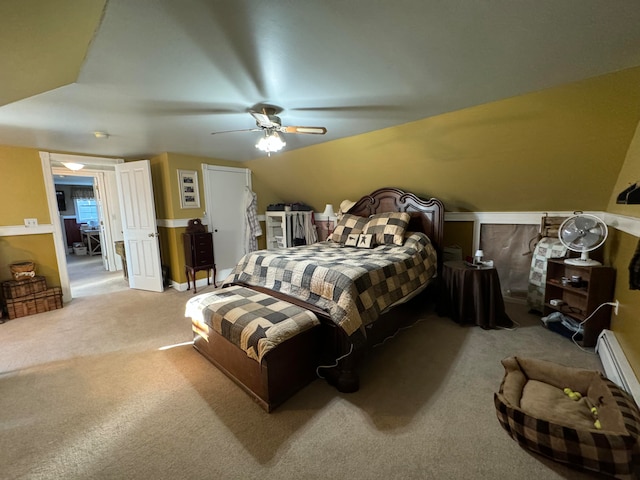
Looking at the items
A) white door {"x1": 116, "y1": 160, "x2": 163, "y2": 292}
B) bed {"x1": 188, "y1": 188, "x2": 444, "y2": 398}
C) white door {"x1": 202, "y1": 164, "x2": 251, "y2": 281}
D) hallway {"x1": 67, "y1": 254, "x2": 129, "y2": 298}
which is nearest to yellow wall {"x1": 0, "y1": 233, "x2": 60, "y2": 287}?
hallway {"x1": 67, "y1": 254, "x2": 129, "y2": 298}

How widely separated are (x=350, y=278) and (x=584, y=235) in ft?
7.37

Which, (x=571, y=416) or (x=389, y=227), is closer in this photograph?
(x=571, y=416)

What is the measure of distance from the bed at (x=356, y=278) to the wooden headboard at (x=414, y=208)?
0.01m

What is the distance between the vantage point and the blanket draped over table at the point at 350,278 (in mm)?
1944

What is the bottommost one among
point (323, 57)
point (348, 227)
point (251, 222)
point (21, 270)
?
point (21, 270)

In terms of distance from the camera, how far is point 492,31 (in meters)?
1.37

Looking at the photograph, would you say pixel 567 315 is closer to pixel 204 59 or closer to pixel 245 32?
pixel 245 32

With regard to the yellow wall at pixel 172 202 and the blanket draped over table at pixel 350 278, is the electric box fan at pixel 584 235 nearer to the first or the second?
the blanket draped over table at pixel 350 278

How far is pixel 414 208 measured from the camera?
355cm

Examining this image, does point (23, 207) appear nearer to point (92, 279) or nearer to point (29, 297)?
point (29, 297)

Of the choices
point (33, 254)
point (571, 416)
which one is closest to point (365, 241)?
point (571, 416)

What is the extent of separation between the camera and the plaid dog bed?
171 cm

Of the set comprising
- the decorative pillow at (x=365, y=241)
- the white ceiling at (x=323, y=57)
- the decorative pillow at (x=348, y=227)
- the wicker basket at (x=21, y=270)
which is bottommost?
the wicker basket at (x=21, y=270)

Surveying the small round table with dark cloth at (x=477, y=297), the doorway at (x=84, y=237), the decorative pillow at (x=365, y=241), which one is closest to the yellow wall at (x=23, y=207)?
the doorway at (x=84, y=237)
